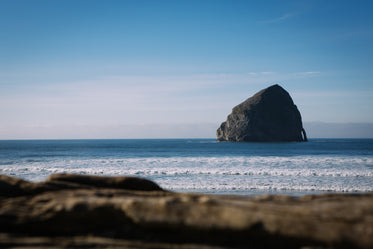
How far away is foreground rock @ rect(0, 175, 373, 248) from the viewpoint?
6.56ft

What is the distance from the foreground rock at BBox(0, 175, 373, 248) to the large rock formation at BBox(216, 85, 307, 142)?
98149mm

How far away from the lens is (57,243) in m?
2.22

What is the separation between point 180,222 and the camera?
2.20m

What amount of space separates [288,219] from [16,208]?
2.79 metres

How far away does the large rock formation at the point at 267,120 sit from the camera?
98438mm

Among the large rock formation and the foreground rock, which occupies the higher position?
the large rock formation

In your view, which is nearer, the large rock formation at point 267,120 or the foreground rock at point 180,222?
the foreground rock at point 180,222

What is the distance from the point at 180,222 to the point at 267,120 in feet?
343

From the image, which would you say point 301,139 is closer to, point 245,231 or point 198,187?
point 198,187

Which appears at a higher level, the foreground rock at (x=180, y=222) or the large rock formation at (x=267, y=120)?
the large rock formation at (x=267, y=120)

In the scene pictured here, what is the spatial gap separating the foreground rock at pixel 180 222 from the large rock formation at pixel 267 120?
98.1 m

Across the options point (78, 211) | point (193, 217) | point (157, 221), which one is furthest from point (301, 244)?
point (78, 211)

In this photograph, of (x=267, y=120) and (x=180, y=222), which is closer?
(x=180, y=222)

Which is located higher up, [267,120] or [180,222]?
[267,120]
